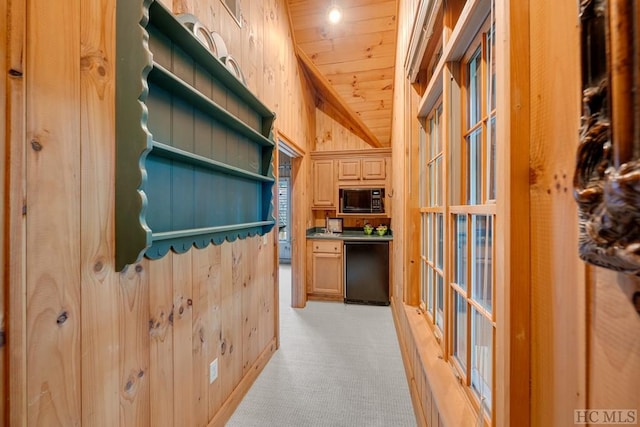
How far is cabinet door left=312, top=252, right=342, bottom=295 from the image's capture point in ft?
12.2

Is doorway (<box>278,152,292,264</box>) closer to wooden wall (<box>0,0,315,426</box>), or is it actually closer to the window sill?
the window sill

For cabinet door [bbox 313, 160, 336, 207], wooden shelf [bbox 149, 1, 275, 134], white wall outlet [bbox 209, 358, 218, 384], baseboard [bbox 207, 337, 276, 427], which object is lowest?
baseboard [bbox 207, 337, 276, 427]

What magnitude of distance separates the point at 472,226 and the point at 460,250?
7.0 inches

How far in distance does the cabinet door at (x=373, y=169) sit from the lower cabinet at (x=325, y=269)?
3.49 feet

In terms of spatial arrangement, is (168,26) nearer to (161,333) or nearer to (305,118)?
(161,333)

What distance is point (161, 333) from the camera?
3.82ft

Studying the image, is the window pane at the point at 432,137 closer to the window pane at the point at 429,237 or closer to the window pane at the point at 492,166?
the window pane at the point at 429,237

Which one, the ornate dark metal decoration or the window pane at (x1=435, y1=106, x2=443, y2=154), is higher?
the window pane at (x1=435, y1=106, x2=443, y2=154)

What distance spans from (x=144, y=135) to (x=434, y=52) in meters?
1.67

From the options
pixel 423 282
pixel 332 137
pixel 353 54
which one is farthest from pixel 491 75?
pixel 332 137

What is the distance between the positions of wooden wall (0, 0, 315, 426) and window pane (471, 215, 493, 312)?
1.29 m

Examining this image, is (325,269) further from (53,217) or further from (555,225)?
(555,225)

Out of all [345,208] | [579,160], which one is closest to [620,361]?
[579,160]

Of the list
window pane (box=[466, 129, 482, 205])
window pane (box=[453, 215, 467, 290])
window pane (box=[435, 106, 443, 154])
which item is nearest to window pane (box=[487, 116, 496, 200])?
window pane (box=[466, 129, 482, 205])
